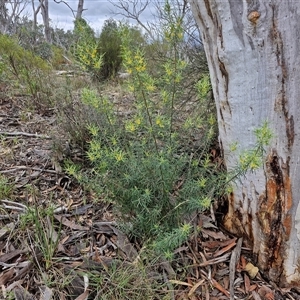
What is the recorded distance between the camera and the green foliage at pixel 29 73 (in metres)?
3.51

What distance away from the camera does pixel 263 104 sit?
151 cm

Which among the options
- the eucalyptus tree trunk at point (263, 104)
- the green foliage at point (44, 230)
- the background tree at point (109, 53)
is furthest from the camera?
the background tree at point (109, 53)

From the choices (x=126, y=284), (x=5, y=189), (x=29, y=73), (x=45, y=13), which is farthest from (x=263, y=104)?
(x=45, y=13)

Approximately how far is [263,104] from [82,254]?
122 centimetres

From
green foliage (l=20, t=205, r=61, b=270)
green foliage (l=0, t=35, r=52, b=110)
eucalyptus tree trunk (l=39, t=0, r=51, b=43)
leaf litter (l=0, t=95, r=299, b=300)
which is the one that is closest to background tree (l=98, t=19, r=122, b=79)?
green foliage (l=0, t=35, r=52, b=110)

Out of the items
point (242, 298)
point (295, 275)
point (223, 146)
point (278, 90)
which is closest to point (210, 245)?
point (242, 298)

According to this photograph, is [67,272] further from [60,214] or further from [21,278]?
[60,214]

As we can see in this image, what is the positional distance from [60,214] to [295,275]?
1.42 meters

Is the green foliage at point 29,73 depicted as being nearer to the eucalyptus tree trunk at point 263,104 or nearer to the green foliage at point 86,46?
the green foliage at point 86,46

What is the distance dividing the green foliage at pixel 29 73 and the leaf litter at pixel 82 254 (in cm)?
138

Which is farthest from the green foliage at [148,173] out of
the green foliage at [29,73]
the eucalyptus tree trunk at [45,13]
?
the eucalyptus tree trunk at [45,13]

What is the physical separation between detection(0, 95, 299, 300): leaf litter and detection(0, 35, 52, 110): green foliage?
1.38m

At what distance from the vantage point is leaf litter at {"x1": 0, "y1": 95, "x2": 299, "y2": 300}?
5.20 ft

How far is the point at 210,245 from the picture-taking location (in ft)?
6.48
